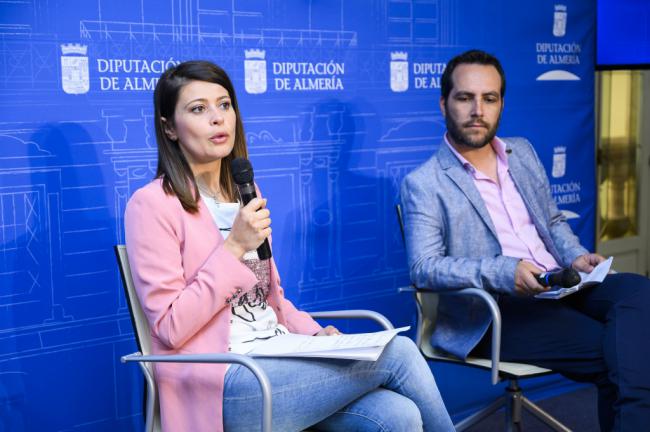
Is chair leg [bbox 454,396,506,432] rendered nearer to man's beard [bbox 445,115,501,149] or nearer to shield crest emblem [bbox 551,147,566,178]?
man's beard [bbox 445,115,501,149]

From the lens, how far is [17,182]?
2.45m

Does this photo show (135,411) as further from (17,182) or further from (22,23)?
(22,23)

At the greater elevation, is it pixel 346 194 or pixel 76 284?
pixel 346 194

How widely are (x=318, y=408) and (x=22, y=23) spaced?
4.69 feet

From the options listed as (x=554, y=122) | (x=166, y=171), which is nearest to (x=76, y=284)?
(x=166, y=171)

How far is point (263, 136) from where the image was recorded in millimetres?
2982

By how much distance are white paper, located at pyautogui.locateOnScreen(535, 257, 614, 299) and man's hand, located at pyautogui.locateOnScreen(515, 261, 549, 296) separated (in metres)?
0.02

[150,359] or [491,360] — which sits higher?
[150,359]

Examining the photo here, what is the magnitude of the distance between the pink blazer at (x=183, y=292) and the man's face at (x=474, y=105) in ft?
3.78

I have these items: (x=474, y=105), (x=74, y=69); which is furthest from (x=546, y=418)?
(x=74, y=69)

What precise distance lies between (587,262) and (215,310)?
1.40 meters

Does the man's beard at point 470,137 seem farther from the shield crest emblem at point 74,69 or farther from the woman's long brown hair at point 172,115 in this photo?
the shield crest emblem at point 74,69

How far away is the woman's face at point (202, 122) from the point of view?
6.89 ft

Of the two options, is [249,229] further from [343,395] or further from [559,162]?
[559,162]
